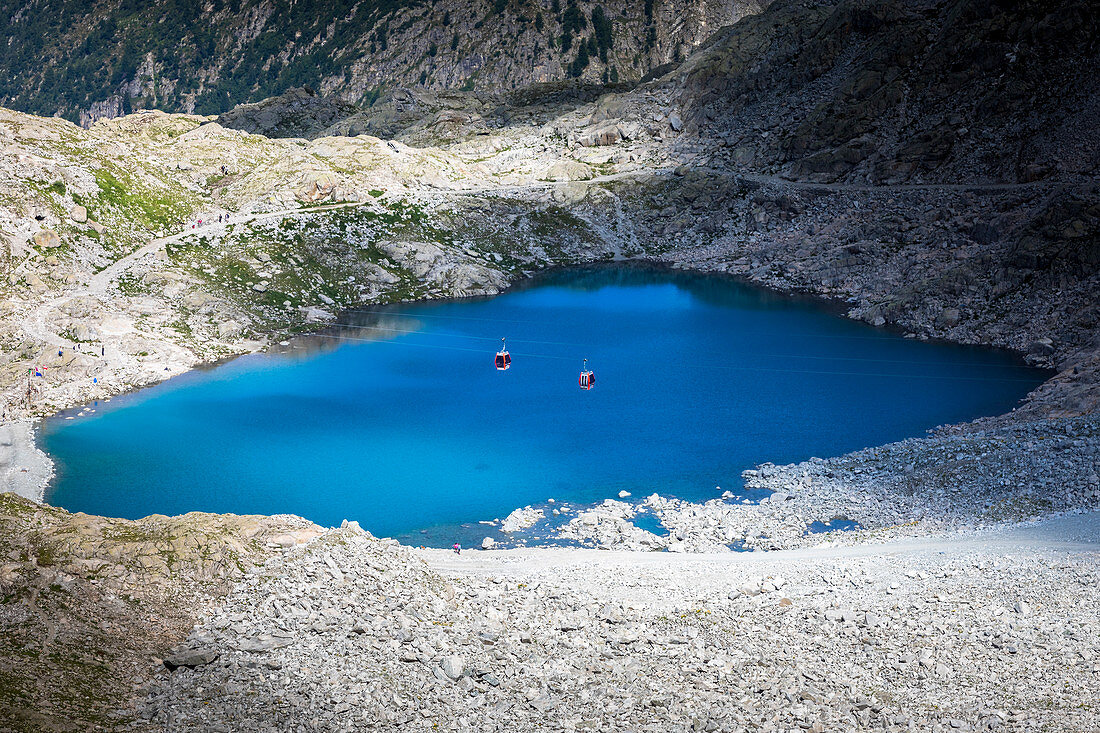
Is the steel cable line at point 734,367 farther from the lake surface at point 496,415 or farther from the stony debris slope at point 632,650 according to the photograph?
the stony debris slope at point 632,650

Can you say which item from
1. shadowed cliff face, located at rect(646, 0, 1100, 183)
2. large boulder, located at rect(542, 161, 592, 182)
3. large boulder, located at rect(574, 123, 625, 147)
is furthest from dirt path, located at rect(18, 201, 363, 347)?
shadowed cliff face, located at rect(646, 0, 1100, 183)

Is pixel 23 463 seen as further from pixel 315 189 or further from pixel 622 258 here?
pixel 622 258

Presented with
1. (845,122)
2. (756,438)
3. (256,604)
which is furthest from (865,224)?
(256,604)

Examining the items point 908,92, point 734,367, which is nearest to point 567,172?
point 908,92

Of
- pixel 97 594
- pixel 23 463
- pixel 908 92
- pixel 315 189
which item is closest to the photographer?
pixel 97 594

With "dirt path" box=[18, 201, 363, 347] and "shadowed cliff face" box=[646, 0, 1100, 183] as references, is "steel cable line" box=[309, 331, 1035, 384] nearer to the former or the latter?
"dirt path" box=[18, 201, 363, 347]

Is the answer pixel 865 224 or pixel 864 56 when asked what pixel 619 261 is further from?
pixel 864 56
